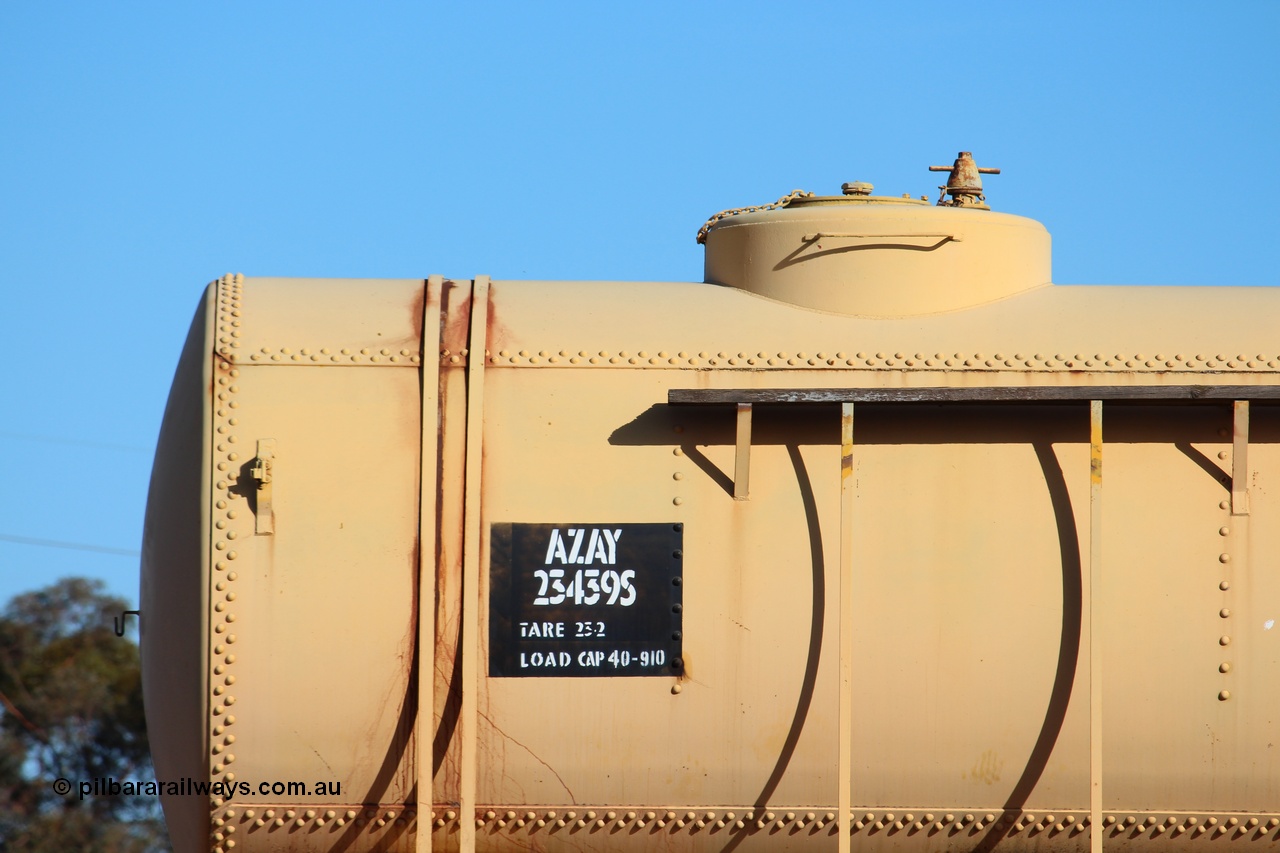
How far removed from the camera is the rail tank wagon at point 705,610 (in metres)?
5.87

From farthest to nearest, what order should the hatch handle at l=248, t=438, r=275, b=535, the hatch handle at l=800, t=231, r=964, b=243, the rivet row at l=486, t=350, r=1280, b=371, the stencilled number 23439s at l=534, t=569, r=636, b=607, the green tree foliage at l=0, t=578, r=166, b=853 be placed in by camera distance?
the green tree foliage at l=0, t=578, r=166, b=853 < the hatch handle at l=800, t=231, r=964, b=243 < the rivet row at l=486, t=350, r=1280, b=371 < the stencilled number 23439s at l=534, t=569, r=636, b=607 < the hatch handle at l=248, t=438, r=275, b=535

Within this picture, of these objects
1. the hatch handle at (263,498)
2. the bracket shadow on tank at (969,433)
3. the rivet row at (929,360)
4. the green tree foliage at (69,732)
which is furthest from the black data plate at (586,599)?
the green tree foliage at (69,732)

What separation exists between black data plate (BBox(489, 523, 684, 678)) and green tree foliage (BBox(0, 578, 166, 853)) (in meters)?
28.8

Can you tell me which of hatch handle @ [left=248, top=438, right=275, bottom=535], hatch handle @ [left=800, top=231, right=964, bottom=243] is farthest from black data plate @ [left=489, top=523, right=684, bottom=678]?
hatch handle @ [left=800, top=231, right=964, bottom=243]

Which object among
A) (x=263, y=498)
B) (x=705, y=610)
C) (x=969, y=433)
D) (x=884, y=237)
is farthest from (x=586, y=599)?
(x=884, y=237)

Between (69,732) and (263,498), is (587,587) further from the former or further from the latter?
(69,732)

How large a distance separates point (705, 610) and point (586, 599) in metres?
0.50

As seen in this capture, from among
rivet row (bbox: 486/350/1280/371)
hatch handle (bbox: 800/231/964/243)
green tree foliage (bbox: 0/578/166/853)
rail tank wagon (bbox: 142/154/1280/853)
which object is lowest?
green tree foliage (bbox: 0/578/166/853)

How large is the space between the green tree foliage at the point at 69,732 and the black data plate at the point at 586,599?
28795mm

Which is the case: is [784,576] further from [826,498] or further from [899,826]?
[899,826]

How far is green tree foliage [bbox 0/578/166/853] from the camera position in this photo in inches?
1272

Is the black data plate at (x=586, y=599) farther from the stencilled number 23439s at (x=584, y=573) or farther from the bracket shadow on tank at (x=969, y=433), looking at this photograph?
the bracket shadow on tank at (x=969, y=433)

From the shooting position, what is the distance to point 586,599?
236 inches

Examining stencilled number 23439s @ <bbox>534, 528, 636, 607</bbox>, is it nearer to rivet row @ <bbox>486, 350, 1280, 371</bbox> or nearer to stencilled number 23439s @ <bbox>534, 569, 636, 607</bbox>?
stencilled number 23439s @ <bbox>534, 569, 636, 607</bbox>
